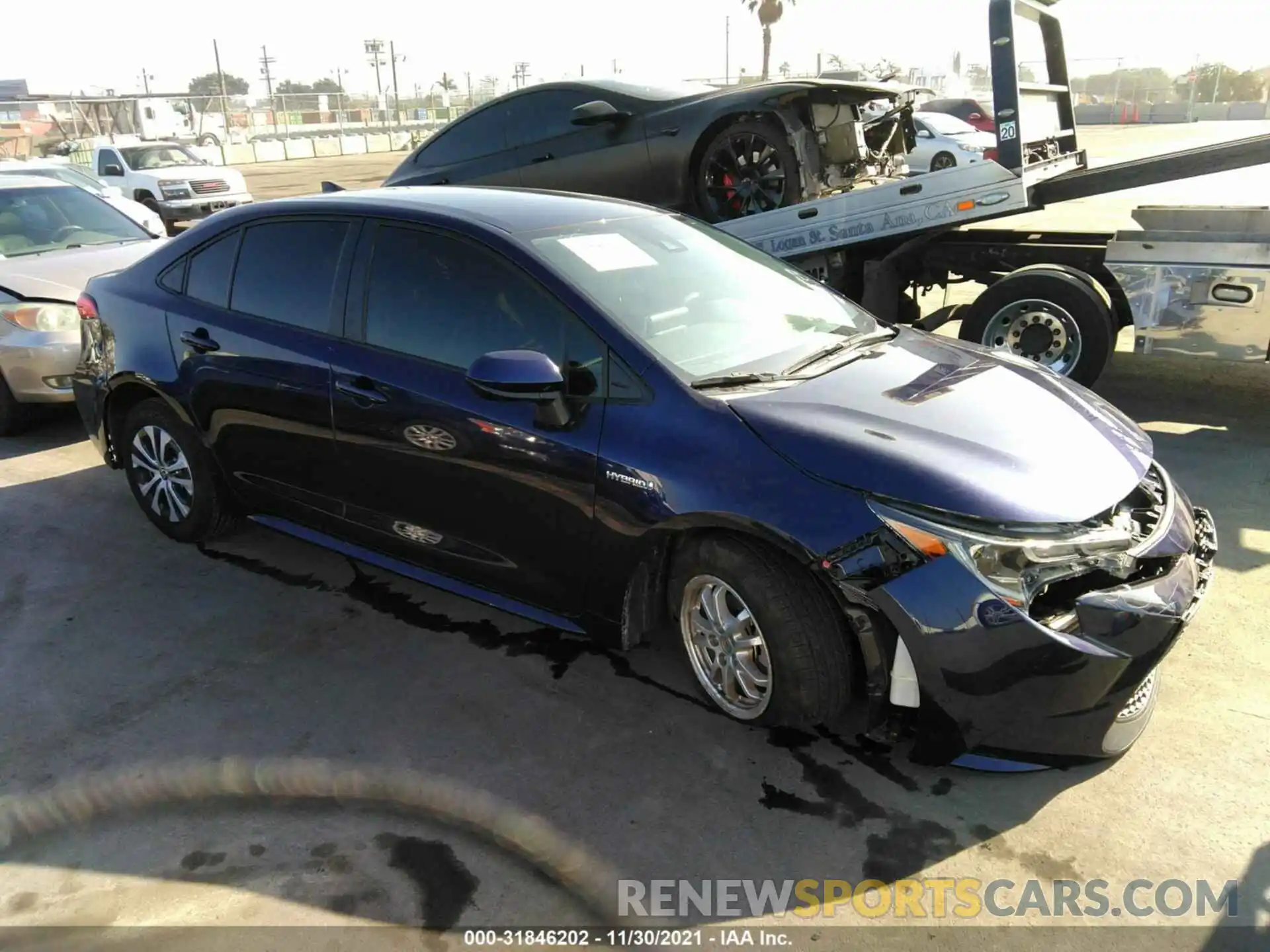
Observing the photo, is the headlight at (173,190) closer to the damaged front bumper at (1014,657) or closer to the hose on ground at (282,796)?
the hose on ground at (282,796)

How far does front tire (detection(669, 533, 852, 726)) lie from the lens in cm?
287

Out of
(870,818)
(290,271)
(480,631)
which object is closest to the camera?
(870,818)

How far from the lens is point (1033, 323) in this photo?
6.51 m

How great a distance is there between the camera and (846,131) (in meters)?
7.24

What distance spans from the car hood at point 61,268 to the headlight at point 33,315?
76 mm

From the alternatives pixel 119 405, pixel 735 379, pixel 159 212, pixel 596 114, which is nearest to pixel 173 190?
pixel 159 212

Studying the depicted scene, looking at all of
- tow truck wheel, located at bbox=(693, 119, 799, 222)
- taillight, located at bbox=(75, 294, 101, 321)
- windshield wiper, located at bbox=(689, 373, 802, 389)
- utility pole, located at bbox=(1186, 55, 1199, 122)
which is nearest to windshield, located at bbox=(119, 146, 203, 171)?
tow truck wheel, located at bbox=(693, 119, 799, 222)

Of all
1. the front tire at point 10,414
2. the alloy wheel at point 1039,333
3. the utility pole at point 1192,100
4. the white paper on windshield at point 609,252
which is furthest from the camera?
the utility pole at point 1192,100

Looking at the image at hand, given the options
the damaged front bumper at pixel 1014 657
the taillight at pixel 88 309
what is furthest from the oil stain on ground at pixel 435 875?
the taillight at pixel 88 309

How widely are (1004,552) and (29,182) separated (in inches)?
335

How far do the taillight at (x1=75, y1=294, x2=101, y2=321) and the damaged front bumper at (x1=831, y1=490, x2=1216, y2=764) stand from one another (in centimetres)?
413

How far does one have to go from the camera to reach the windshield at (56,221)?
7.50 metres

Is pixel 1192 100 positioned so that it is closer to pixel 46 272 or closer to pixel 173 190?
pixel 173 190

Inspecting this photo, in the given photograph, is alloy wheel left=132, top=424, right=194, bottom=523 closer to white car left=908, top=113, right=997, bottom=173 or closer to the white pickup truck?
the white pickup truck
